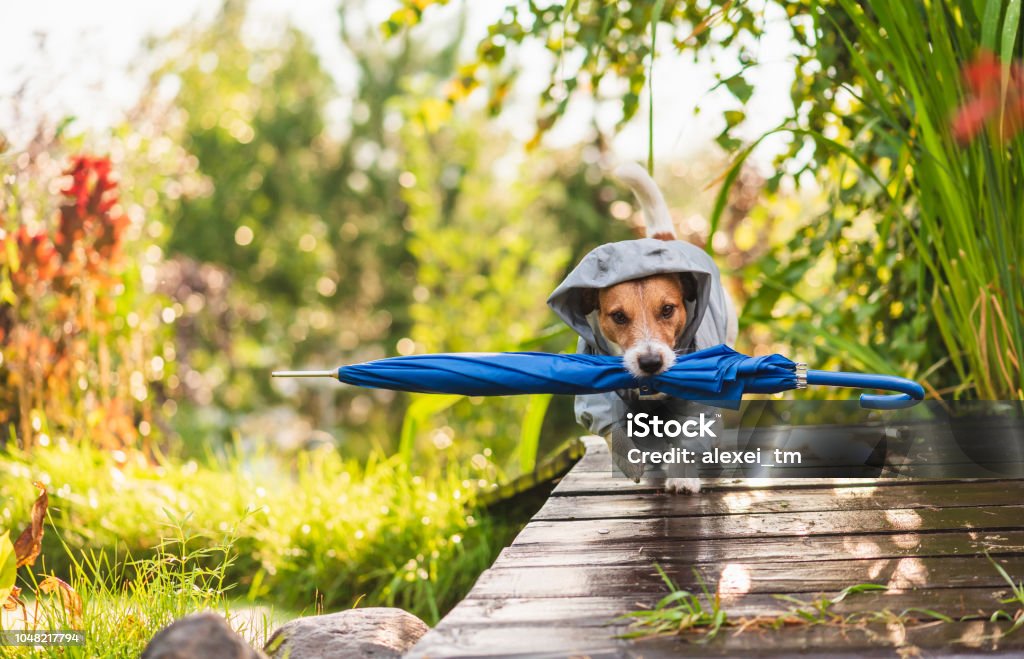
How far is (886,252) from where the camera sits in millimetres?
3246

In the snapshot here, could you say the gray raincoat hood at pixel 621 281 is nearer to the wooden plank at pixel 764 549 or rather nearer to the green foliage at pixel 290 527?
the wooden plank at pixel 764 549

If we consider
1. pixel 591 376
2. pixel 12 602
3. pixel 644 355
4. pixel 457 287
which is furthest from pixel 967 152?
pixel 457 287

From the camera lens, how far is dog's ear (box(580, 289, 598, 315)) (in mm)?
2297

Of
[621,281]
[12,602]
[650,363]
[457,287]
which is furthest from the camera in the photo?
[457,287]

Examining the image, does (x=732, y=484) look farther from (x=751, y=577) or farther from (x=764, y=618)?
(x=764, y=618)

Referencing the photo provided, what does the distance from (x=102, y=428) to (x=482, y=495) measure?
2079 millimetres

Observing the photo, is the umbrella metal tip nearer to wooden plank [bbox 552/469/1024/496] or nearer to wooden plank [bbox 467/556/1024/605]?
wooden plank [bbox 467/556/1024/605]

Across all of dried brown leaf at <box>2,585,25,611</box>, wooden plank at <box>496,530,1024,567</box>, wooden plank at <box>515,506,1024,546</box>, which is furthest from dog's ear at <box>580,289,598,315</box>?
dried brown leaf at <box>2,585,25,611</box>

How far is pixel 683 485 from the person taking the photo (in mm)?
2291

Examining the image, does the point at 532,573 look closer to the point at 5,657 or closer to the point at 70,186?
the point at 5,657

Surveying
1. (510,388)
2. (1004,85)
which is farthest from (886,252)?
(510,388)

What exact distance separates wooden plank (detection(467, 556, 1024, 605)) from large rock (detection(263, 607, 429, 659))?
0.27 m

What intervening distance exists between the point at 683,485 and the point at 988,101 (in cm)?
129

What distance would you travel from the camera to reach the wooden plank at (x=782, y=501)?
208 centimetres
